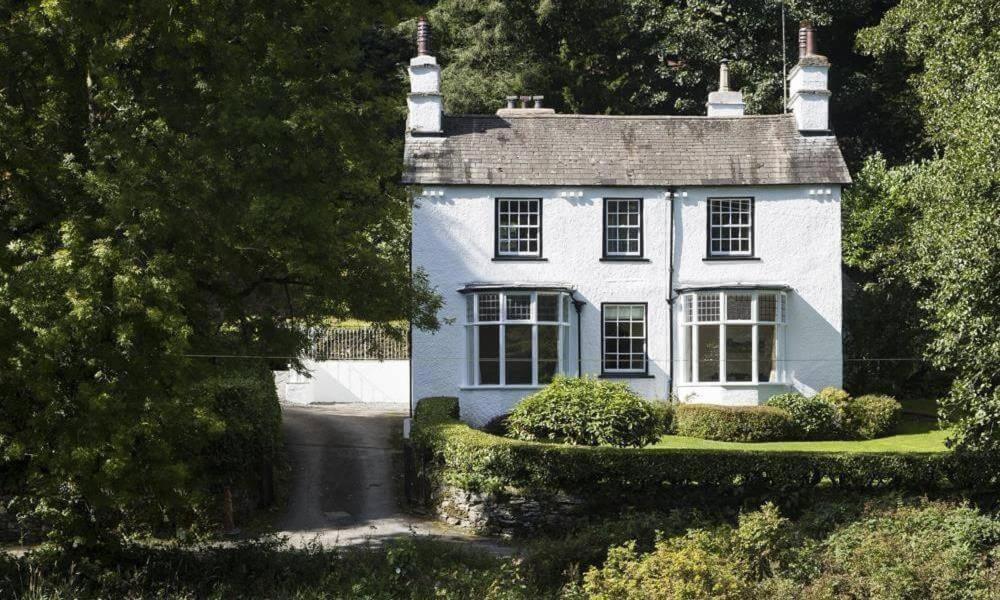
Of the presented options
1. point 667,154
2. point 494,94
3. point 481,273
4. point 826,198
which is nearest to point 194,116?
point 481,273

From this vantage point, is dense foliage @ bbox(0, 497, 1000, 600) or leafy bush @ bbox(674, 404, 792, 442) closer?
dense foliage @ bbox(0, 497, 1000, 600)

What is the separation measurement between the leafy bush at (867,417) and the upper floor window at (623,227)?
21.5ft

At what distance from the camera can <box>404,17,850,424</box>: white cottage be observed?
92.0ft

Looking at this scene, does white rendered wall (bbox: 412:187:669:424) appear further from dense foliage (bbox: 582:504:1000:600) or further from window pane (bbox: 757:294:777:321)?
dense foliage (bbox: 582:504:1000:600)

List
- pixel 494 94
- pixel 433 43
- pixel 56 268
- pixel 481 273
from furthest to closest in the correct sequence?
pixel 433 43
pixel 494 94
pixel 481 273
pixel 56 268

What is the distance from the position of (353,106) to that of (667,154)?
13918 millimetres

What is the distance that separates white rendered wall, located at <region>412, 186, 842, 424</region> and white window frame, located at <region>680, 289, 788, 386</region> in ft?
0.76

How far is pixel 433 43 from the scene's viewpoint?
138 feet

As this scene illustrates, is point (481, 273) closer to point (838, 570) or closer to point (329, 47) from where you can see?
point (329, 47)

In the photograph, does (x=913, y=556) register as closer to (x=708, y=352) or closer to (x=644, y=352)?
(x=708, y=352)

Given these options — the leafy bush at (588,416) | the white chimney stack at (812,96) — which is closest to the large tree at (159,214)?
the leafy bush at (588,416)

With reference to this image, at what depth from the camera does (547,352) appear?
2812 cm

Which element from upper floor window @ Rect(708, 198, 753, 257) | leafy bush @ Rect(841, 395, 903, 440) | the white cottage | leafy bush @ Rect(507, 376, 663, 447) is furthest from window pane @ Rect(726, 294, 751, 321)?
leafy bush @ Rect(507, 376, 663, 447)

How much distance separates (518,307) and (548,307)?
2.54 ft
